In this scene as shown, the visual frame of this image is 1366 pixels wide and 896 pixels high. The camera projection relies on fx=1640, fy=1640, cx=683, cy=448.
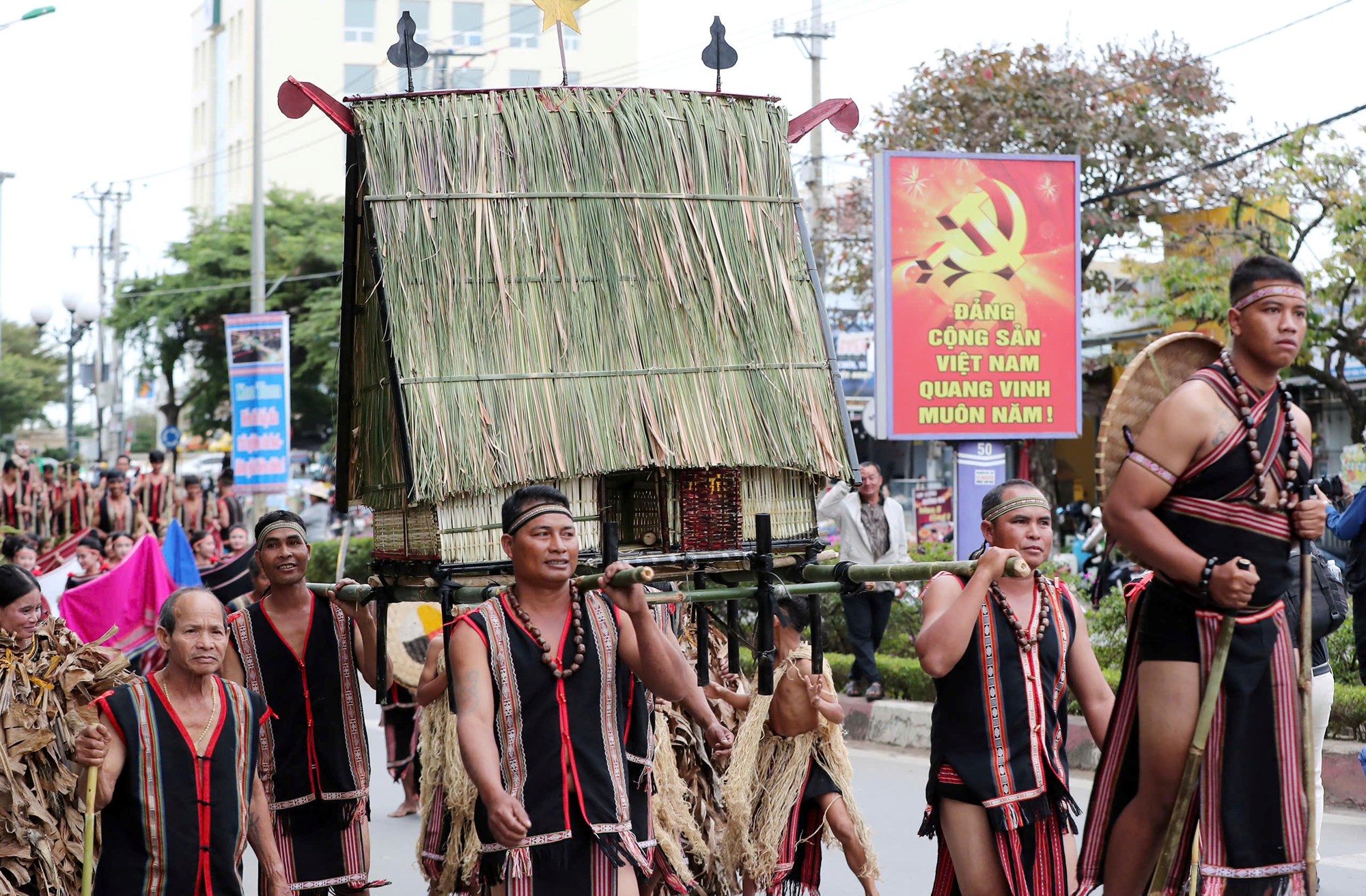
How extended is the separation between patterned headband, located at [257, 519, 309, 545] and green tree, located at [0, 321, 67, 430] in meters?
52.5

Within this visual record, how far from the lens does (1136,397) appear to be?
4316 millimetres

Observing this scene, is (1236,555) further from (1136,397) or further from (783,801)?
(783,801)

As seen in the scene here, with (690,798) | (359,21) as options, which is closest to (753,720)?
(690,798)

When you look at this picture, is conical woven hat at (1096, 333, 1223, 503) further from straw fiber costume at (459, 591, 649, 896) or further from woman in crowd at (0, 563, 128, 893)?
woman in crowd at (0, 563, 128, 893)

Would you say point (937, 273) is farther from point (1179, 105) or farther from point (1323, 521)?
point (1179, 105)

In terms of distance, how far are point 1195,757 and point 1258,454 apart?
0.78 meters

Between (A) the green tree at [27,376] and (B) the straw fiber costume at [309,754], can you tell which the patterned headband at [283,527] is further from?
(A) the green tree at [27,376]

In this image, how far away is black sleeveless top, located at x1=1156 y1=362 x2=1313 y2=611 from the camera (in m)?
4.14

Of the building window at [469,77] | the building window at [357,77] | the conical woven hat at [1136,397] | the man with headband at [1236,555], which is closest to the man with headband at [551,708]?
the conical woven hat at [1136,397]

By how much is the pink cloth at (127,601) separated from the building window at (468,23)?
162 feet

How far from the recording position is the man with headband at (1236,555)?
13.6ft

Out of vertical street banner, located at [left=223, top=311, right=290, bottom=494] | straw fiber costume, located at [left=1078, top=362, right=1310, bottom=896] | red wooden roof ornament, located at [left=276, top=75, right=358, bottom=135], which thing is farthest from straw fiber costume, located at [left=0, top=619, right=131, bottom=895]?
vertical street banner, located at [left=223, top=311, right=290, bottom=494]

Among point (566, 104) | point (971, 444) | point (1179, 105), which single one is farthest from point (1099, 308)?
point (566, 104)

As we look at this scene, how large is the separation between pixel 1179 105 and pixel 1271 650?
63.8 ft
